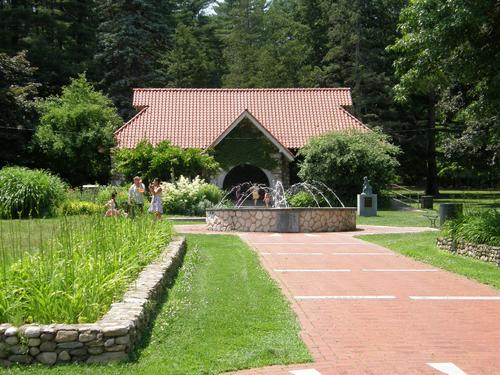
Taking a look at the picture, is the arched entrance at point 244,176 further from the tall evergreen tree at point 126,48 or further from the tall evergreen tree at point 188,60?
the tall evergreen tree at point 188,60

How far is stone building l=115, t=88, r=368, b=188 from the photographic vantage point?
35.0 m

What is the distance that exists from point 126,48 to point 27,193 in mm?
28799

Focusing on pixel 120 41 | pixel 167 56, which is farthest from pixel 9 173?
pixel 167 56

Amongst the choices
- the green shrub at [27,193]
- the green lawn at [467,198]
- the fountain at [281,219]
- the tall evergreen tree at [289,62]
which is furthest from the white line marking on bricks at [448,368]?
the tall evergreen tree at [289,62]

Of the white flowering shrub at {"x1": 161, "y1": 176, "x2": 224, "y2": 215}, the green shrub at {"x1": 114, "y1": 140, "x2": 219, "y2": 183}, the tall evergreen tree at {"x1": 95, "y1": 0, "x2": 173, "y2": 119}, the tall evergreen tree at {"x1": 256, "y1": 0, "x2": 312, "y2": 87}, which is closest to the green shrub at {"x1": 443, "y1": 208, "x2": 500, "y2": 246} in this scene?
the white flowering shrub at {"x1": 161, "y1": 176, "x2": 224, "y2": 215}

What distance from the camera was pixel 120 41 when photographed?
163 feet

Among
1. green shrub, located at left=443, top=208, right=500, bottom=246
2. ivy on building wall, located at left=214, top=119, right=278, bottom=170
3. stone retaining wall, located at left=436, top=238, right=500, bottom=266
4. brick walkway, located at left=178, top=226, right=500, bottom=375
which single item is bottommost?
brick walkway, located at left=178, top=226, right=500, bottom=375

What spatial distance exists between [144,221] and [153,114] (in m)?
25.5

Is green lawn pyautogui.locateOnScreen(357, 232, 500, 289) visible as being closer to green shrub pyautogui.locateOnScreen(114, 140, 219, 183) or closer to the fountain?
→ the fountain

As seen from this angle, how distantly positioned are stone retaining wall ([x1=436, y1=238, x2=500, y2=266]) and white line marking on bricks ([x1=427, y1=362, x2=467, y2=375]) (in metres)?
7.72

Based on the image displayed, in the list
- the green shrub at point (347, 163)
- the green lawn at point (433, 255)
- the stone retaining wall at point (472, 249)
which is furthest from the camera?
the green shrub at point (347, 163)

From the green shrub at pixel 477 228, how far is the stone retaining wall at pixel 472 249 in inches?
4.9

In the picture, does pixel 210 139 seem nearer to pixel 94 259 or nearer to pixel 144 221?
pixel 144 221

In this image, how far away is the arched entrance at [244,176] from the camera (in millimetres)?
37656
